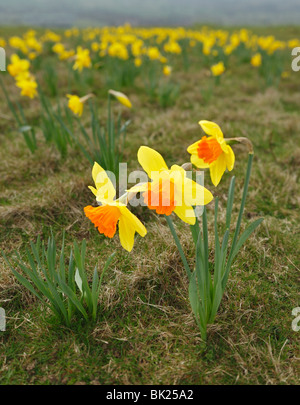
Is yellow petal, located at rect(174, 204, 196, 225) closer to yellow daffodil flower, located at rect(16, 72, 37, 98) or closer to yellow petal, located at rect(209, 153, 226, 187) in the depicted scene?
yellow petal, located at rect(209, 153, 226, 187)

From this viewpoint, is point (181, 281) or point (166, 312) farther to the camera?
point (181, 281)

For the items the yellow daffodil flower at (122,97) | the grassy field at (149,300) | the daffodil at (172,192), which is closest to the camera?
the daffodil at (172,192)

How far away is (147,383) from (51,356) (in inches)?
18.0

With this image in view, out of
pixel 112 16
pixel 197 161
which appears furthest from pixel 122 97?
pixel 112 16

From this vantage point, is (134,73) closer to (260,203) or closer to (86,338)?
(260,203)

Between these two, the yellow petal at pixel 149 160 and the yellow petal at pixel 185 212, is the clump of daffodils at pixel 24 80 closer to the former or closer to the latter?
the yellow petal at pixel 149 160

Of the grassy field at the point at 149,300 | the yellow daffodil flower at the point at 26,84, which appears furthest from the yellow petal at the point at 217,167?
the yellow daffodil flower at the point at 26,84

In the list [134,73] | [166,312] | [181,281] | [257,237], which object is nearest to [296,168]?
[257,237]

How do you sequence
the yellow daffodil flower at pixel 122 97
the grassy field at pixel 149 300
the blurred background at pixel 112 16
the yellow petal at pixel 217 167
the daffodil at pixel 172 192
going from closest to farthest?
the daffodil at pixel 172 192 < the yellow petal at pixel 217 167 < the grassy field at pixel 149 300 < the yellow daffodil flower at pixel 122 97 < the blurred background at pixel 112 16

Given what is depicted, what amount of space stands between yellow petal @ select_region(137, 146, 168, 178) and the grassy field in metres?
0.86

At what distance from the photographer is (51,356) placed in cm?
148

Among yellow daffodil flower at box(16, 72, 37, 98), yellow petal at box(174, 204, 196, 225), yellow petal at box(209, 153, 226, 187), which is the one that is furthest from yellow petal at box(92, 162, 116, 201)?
yellow daffodil flower at box(16, 72, 37, 98)

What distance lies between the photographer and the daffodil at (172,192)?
1.00 meters

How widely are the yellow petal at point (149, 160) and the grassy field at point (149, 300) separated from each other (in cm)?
86
